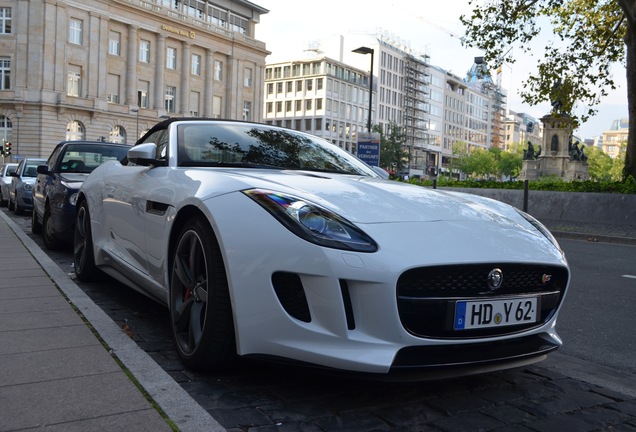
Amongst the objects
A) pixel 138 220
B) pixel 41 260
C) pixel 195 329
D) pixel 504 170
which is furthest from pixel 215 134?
pixel 504 170

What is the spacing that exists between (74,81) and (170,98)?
1296 centimetres

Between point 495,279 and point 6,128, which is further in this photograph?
point 6,128

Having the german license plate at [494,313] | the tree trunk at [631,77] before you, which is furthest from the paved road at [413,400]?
the tree trunk at [631,77]

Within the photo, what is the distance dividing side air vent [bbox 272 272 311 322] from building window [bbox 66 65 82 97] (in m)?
60.1

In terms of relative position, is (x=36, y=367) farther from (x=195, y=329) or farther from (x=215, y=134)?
(x=215, y=134)

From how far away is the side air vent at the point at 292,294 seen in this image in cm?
253

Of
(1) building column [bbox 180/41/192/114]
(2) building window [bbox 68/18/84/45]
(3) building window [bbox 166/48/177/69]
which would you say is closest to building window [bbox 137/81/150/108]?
(3) building window [bbox 166/48/177/69]

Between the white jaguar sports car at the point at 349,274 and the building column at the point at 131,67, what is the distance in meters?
63.0

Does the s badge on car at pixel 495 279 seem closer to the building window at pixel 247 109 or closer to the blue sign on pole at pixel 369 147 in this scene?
the blue sign on pole at pixel 369 147

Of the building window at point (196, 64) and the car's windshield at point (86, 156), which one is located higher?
the building window at point (196, 64)

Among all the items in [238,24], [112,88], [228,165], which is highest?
[238,24]

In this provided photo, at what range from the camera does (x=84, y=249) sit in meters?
5.36

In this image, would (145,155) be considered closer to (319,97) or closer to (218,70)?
(218,70)

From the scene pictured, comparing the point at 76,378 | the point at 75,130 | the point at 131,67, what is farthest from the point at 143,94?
the point at 76,378
